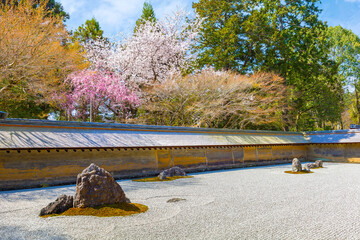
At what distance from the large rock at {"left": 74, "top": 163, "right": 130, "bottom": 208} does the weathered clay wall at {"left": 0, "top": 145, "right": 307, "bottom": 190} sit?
117 inches

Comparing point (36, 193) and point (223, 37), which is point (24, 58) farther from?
point (223, 37)

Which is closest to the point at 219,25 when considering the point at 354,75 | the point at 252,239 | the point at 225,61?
the point at 225,61

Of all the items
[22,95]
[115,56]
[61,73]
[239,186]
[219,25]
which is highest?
[219,25]

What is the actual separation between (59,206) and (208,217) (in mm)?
2181

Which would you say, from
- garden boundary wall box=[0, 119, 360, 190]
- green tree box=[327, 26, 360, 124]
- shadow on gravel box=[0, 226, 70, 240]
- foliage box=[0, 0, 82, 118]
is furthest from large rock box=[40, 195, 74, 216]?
green tree box=[327, 26, 360, 124]

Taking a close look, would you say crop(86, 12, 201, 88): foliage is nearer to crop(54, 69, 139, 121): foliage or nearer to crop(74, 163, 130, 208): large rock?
crop(54, 69, 139, 121): foliage

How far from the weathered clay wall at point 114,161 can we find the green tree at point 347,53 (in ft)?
58.9

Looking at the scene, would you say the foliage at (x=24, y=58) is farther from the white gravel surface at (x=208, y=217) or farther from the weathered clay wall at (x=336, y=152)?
the weathered clay wall at (x=336, y=152)

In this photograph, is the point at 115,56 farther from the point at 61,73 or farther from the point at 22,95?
the point at 22,95

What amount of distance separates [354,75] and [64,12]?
2639cm

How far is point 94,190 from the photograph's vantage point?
412cm

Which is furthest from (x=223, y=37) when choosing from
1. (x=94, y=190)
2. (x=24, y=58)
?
(x=94, y=190)

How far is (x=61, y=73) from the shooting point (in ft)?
48.5

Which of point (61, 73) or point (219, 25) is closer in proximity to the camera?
point (61, 73)
